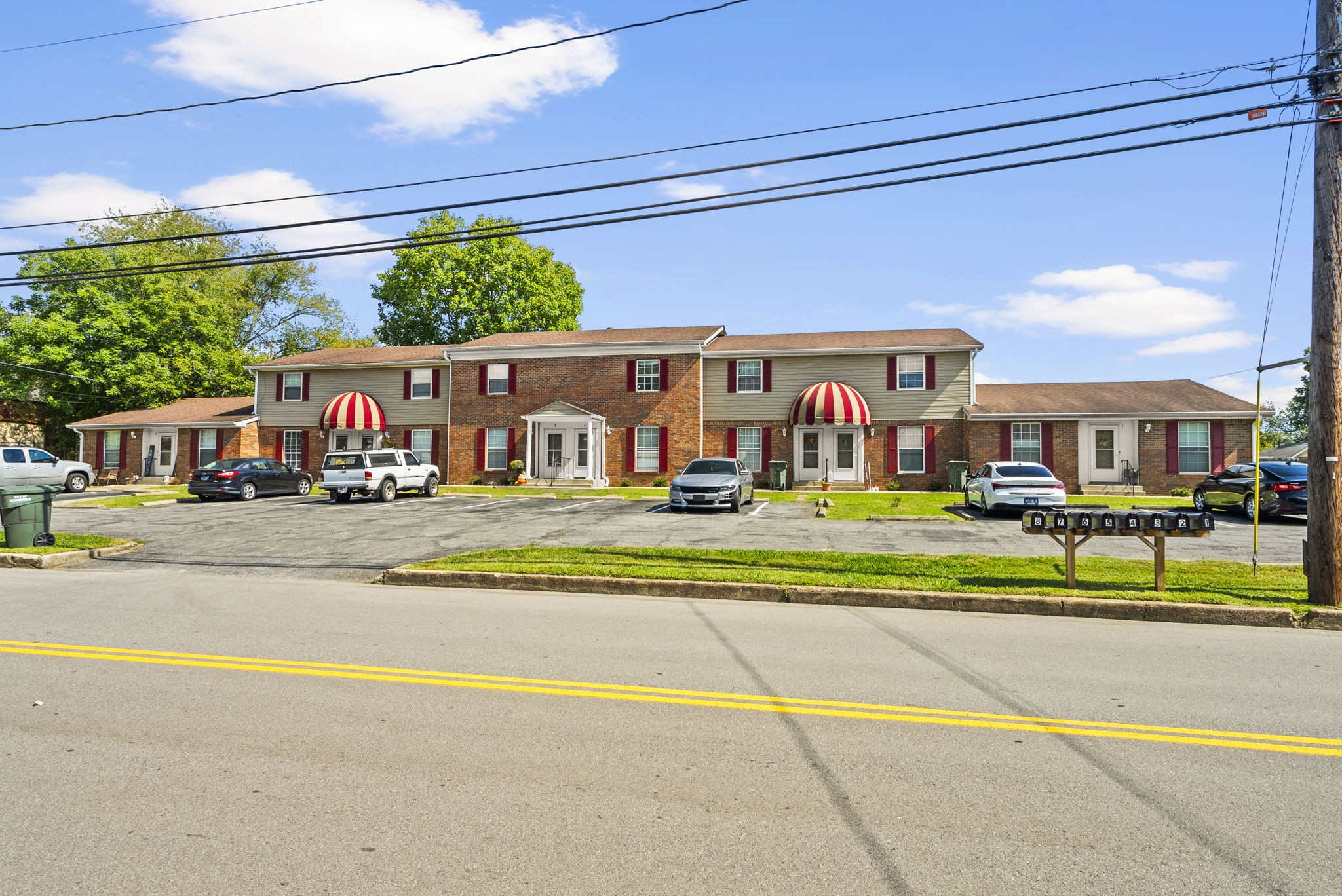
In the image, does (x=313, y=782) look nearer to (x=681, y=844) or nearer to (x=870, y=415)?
(x=681, y=844)

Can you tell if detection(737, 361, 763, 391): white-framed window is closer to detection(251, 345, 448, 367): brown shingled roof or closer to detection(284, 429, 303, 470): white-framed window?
detection(251, 345, 448, 367): brown shingled roof

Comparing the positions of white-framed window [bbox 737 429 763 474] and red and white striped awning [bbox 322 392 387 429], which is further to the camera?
red and white striped awning [bbox 322 392 387 429]

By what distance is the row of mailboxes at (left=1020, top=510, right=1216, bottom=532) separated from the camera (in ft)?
32.8

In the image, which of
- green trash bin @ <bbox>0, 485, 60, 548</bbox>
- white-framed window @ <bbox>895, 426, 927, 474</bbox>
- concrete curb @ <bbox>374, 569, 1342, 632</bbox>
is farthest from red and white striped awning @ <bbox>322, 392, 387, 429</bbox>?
→ concrete curb @ <bbox>374, 569, 1342, 632</bbox>

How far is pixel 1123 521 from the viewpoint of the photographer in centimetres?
1016

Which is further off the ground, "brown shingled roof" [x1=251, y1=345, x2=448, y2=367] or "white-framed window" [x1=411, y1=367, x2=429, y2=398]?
"brown shingled roof" [x1=251, y1=345, x2=448, y2=367]

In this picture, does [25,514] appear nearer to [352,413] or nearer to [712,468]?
[712,468]

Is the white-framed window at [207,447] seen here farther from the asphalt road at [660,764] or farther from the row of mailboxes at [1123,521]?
the row of mailboxes at [1123,521]

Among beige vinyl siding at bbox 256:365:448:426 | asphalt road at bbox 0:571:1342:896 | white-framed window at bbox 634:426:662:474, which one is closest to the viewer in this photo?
asphalt road at bbox 0:571:1342:896

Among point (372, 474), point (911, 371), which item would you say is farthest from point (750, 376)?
point (372, 474)

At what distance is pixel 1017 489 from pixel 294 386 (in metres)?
31.7

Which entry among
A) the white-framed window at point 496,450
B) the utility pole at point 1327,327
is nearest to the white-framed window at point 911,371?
the white-framed window at point 496,450

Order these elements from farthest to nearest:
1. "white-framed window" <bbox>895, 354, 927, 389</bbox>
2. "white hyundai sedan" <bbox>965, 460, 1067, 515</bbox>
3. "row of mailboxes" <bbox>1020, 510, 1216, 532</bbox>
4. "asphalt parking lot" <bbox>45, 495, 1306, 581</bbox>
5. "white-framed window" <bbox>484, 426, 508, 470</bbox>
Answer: "white-framed window" <bbox>484, 426, 508, 470</bbox>
"white-framed window" <bbox>895, 354, 927, 389</bbox>
"white hyundai sedan" <bbox>965, 460, 1067, 515</bbox>
"asphalt parking lot" <bbox>45, 495, 1306, 581</bbox>
"row of mailboxes" <bbox>1020, 510, 1216, 532</bbox>

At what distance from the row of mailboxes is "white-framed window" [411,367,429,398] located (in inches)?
1195
